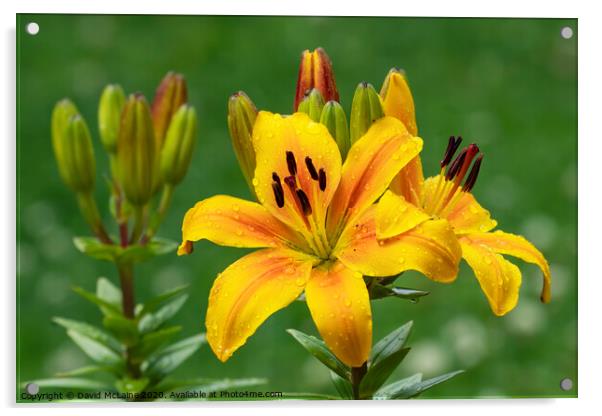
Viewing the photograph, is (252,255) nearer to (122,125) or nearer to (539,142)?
(122,125)

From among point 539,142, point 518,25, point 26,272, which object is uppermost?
point 518,25

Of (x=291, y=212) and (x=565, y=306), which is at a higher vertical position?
(x=291, y=212)

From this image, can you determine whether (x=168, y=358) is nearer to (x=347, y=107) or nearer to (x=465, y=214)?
(x=465, y=214)

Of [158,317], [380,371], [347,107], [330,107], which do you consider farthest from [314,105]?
[347,107]

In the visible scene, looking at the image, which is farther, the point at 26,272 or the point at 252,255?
the point at 26,272

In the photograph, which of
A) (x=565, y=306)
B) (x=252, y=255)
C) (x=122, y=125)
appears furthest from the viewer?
(x=565, y=306)

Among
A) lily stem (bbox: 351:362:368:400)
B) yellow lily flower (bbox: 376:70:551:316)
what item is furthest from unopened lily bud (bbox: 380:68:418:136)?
lily stem (bbox: 351:362:368:400)

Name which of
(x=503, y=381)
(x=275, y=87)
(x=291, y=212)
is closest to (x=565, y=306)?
(x=503, y=381)
